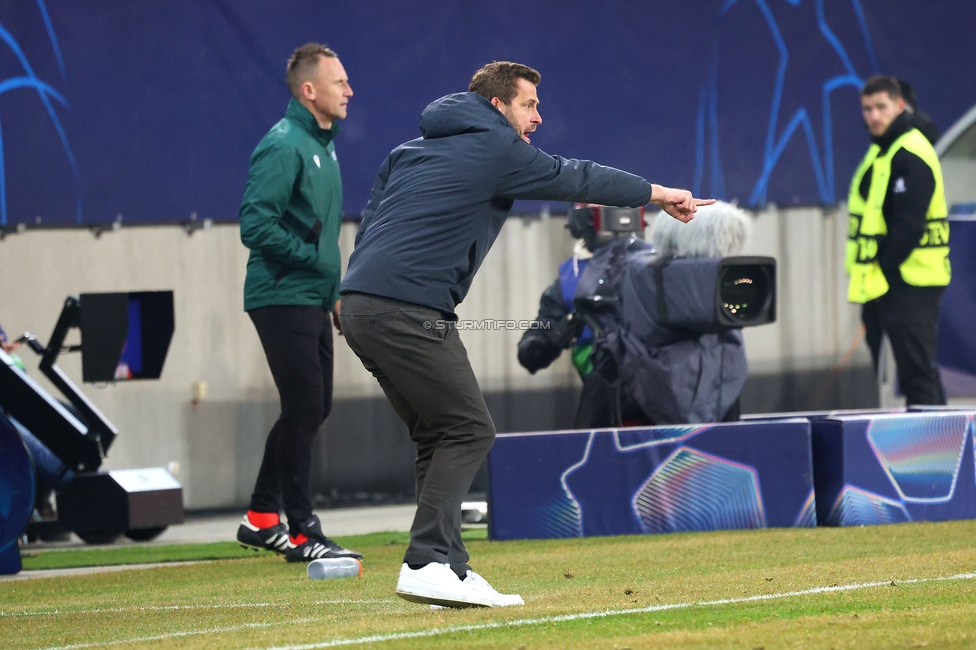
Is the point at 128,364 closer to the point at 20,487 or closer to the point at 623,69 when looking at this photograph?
the point at 20,487

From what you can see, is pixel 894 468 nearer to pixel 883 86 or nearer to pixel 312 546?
pixel 883 86

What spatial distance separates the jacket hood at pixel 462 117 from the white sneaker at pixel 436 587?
125 centimetres

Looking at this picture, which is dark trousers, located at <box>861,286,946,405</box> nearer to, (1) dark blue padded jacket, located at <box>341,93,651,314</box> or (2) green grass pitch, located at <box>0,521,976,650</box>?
(2) green grass pitch, located at <box>0,521,976,650</box>

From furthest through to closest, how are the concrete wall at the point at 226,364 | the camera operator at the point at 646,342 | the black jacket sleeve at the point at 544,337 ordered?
the concrete wall at the point at 226,364 < the black jacket sleeve at the point at 544,337 < the camera operator at the point at 646,342

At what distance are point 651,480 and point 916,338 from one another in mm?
1965

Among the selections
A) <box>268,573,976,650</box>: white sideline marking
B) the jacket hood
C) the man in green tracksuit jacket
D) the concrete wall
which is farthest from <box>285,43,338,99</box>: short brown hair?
<box>268,573,976,650</box>: white sideline marking

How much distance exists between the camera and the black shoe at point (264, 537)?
20.5 feet

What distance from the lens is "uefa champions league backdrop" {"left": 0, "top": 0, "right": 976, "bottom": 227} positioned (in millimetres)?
8680

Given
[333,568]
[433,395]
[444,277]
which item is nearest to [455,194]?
[444,277]

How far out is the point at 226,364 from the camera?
927 centimetres

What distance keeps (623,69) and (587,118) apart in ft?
1.57

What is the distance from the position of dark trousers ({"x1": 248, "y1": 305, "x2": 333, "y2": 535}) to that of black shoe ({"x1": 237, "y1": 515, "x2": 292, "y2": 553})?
9cm

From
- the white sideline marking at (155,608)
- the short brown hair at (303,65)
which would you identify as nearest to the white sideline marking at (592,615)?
the white sideline marking at (155,608)

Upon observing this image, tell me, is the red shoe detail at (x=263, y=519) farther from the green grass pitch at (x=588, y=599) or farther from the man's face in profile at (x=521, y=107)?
the man's face in profile at (x=521, y=107)
